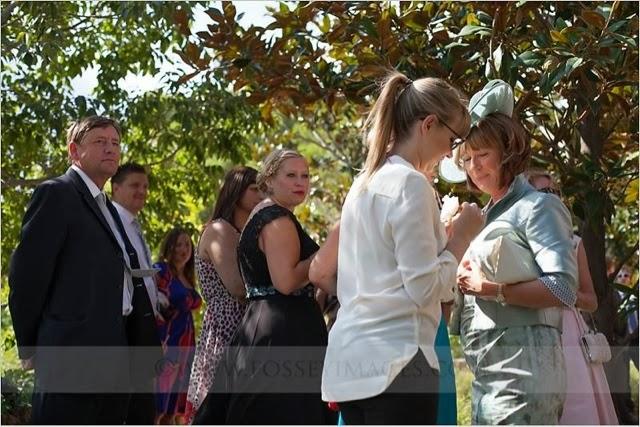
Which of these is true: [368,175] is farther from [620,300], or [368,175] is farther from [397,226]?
[620,300]

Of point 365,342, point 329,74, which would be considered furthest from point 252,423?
point 329,74

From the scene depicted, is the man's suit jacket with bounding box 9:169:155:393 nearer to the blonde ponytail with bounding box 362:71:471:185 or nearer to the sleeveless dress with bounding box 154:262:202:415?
the blonde ponytail with bounding box 362:71:471:185

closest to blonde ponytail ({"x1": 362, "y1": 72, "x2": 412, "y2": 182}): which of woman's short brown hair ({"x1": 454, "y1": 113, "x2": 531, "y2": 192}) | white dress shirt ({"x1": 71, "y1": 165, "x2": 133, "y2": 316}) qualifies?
woman's short brown hair ({"x1": 454, "y1": 113, "x2": 531, "y2": 192})

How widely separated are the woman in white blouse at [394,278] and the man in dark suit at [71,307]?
1.73 meters

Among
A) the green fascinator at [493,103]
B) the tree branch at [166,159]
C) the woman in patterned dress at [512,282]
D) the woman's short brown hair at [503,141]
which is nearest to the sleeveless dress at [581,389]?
the woman in patterned dress at [512,282]

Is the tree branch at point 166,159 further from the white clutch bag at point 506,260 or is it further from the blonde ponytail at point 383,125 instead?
the blonde ponytail at point 383,125

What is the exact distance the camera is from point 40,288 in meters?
5.32

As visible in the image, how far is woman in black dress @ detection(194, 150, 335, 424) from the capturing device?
220 inches

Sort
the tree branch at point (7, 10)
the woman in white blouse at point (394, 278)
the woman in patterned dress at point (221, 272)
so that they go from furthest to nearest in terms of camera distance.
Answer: the tree branch at point (7, 10)
the woman in patterned dress at point (221, 272)
the woman in white blouse at point (394, 278)

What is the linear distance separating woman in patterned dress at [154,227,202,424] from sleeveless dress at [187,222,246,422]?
7.59ft

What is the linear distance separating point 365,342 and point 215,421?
7.57 ft

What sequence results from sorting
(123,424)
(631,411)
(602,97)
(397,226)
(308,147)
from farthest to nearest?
1. (308,147)
2. (631,411)
3. (602,97)
4. (123,424)
5. (397,226)

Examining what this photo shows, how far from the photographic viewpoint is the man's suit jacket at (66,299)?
209 inches

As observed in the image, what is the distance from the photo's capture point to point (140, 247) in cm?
680
